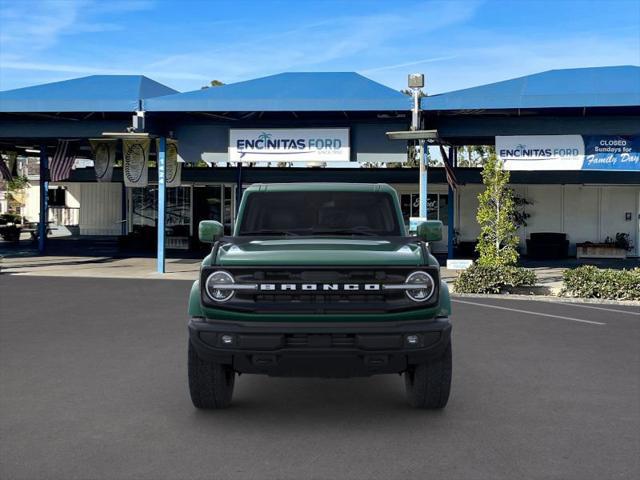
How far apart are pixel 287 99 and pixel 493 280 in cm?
781

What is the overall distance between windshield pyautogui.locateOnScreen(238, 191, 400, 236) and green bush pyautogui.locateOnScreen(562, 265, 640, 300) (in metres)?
9.92

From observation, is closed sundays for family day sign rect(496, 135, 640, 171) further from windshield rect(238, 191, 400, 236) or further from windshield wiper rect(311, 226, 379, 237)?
windshield wiper rect(311, 226, 379, 237)

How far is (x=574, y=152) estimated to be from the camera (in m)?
20.0

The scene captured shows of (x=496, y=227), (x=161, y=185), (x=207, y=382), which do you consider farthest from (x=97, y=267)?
(x=207, y=382)

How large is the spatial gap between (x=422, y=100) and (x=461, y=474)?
51.5 feet

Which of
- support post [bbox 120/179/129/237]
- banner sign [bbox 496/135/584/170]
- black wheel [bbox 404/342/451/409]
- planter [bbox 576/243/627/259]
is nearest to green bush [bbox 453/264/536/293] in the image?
banner sign [bbox 496/135/584/170]

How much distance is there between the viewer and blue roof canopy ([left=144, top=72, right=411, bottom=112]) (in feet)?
63.7

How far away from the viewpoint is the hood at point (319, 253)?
5312mm

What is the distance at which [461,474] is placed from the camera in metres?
→ 4.55

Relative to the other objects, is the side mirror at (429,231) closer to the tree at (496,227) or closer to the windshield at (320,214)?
the windshield at (320,214)

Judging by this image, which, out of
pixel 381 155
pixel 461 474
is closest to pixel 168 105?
pixel 381 155

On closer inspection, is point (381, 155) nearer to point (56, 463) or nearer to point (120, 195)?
point (56, 463)

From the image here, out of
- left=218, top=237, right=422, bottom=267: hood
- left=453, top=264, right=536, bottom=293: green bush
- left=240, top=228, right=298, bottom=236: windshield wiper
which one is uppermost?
left=240, top=228, right=298, bottom=236: windshield wiper

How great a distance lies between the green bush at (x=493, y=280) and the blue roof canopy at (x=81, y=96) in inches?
428
